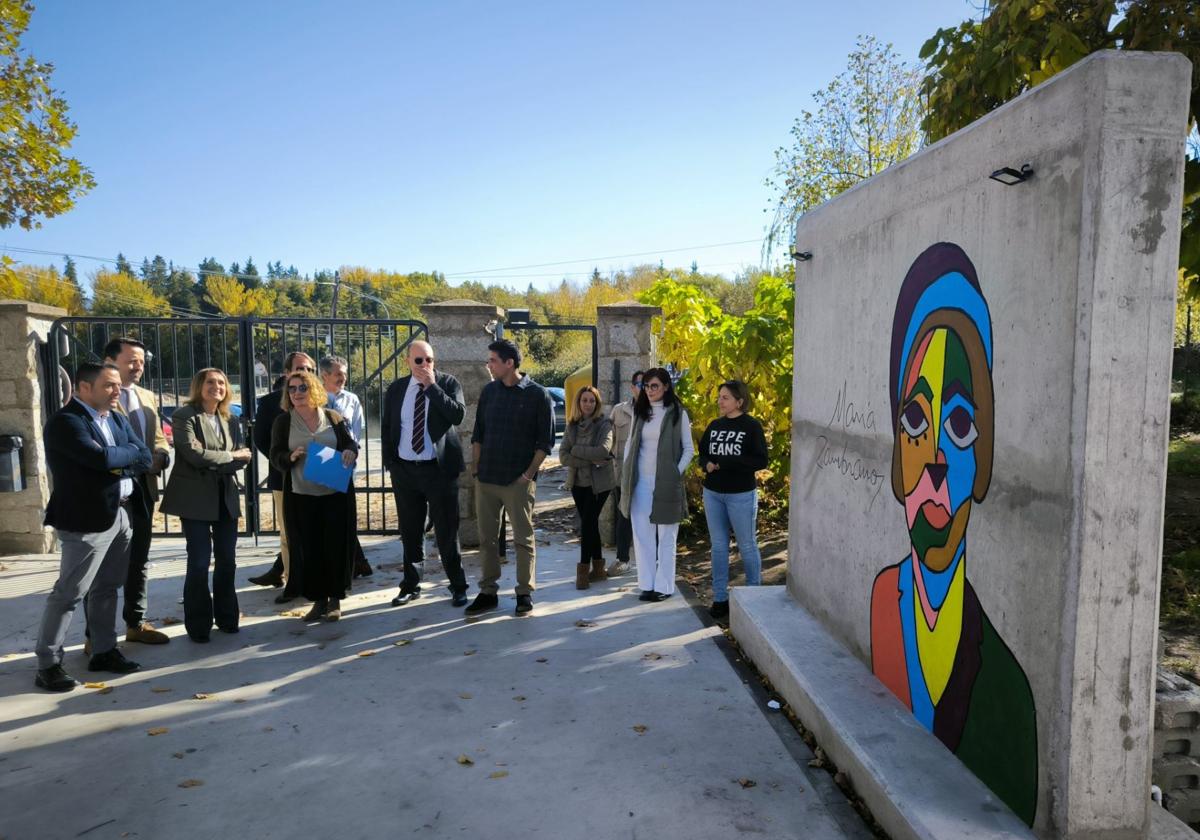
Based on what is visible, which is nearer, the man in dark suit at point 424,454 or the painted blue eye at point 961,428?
the painted blue eye at point 961,428

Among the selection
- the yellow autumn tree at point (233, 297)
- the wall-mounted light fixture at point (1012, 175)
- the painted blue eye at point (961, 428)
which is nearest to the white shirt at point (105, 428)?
the painted blue eye at point (961, 428)

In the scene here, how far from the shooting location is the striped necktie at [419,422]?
6.16 metres

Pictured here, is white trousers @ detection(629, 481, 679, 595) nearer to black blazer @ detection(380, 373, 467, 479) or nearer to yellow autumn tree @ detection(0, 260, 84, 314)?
black blazer @ detection(380, 373, 467, 479)

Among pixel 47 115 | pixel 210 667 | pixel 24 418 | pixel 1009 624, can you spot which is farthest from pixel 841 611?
pixel 47 115

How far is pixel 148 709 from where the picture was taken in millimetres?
4340

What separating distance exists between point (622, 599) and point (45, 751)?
12.7 ft

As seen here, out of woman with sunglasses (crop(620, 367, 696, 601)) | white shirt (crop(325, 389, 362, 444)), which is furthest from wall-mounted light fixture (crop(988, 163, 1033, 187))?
white shirt (crop(325, 389, 362, 444))

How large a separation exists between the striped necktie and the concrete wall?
360cm

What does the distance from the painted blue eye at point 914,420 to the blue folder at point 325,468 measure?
3787 mm

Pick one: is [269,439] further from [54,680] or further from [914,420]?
[914,420]

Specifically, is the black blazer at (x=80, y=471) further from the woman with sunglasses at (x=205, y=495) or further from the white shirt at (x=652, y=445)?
the white shirt at (x=652, y=445)

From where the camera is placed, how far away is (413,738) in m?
3.98

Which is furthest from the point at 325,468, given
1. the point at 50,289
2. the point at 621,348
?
the point at 50,289

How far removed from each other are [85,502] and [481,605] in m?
2.67
